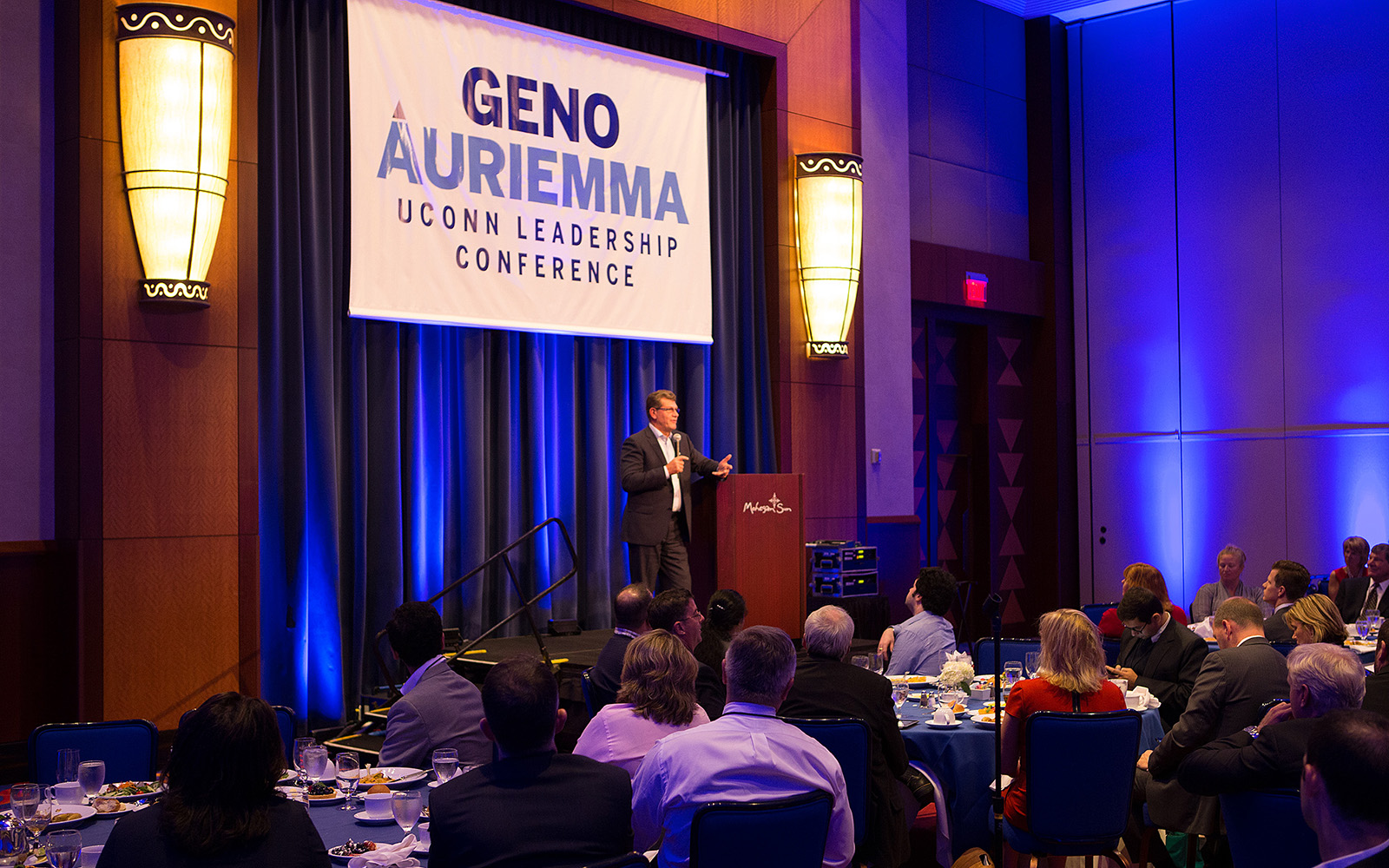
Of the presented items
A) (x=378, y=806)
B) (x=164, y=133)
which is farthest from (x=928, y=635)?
(x=164, y=133)

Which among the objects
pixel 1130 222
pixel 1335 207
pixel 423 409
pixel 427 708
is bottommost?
pixel 427 708

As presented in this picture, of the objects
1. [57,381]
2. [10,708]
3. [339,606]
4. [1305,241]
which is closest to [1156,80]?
[1305,241]

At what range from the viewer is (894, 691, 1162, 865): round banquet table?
4531 millimetres

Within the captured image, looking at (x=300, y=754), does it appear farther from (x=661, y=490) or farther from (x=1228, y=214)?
(x=1228, y=214)

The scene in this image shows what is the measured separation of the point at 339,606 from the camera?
6.96 m

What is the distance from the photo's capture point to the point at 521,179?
7707 mm

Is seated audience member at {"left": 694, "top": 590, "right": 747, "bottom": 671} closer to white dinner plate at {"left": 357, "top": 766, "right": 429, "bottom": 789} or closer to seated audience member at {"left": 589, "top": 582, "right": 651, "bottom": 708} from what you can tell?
seated audience member at {"left": 589, "top": 582, "right": 651, "bottom": 708}

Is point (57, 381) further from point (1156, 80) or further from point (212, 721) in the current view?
point (1156, 80)

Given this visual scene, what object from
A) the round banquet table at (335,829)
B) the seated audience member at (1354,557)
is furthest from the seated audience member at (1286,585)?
the round banquet table at (335,829)

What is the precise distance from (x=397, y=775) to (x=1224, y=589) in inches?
233

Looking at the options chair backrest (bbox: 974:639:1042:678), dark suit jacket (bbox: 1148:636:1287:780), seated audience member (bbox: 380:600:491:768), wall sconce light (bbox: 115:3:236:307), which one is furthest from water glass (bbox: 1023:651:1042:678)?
wall sconce light (bbox: 115:3:236:307)

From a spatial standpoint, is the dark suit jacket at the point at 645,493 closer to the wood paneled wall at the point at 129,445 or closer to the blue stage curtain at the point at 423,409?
the blue stage curtain at the point at 423,409

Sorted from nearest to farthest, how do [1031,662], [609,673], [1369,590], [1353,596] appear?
[609,673] → [1031,662] → [1369,590] → [1353,596]

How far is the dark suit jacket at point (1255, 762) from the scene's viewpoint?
3.29 metres
